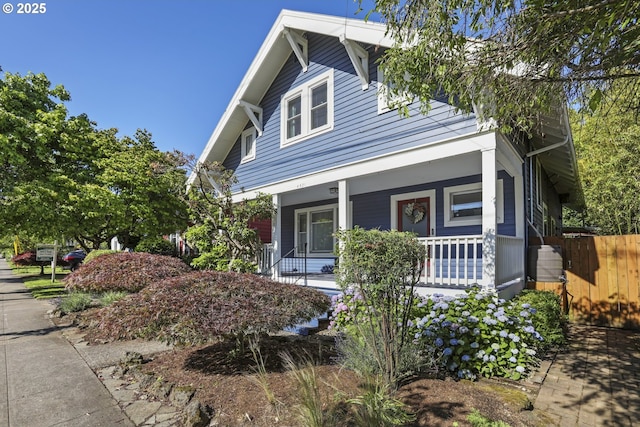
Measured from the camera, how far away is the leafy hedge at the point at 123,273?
6.21 metres

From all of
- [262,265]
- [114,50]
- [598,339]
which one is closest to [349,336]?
[598,339]

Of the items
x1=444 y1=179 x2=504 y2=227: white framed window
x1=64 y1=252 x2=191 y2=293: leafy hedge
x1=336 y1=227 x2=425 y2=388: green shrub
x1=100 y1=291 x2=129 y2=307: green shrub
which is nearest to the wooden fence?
x1=444 y1=179 x2=504 y2=227: white framed window

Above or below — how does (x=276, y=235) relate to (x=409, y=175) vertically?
below

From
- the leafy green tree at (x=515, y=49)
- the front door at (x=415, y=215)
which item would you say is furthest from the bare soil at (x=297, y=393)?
the front door at (x=415, y=215)

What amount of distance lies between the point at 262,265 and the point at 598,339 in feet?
25.1

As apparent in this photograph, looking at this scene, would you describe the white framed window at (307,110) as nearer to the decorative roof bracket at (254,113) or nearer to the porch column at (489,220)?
the decorative roof bracket at (254,113)

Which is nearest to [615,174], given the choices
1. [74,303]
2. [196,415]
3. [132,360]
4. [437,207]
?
[437,207]

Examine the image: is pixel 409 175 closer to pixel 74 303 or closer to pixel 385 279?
pixel 385 279

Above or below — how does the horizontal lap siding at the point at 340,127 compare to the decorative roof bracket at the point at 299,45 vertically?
below

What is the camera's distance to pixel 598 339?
5.70m

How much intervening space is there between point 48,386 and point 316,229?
7.94 metres

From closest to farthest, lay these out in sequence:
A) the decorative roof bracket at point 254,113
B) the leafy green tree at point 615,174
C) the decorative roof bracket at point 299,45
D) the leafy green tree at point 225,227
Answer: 1. the decorative roof bracket at point 299,45
2. the leafy green tree at point 225,227
3. the leafy green tree at point 615,174
4. the decorative roof bracket at point 254,113

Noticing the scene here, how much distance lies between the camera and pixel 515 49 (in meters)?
3.24

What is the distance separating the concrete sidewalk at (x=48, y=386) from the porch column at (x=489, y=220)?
5040 mm
